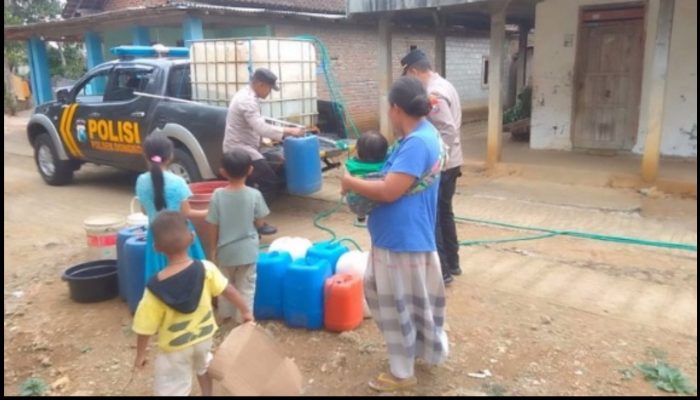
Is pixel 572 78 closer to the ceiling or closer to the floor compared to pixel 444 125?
closer to the ceiling

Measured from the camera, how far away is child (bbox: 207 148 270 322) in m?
3.52

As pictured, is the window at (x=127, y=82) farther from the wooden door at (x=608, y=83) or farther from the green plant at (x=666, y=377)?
the wooden door at (x=608, y=83)

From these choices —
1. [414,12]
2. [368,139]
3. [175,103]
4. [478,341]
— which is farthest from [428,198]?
[414,12]

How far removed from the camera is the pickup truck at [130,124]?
6.45 m

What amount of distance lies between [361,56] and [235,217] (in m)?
12.8

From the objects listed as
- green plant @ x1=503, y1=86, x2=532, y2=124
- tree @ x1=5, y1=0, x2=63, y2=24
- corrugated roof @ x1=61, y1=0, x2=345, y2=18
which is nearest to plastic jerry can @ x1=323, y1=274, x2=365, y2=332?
green plant @ x1=503, y1=86, x2=532, y2=124

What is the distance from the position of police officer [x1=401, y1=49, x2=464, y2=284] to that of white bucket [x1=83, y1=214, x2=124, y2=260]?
268 centimetres

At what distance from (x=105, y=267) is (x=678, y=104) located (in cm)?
864

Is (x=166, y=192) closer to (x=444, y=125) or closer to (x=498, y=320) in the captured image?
(x=444, y=125)

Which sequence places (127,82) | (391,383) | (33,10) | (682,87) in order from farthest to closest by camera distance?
(33,10) → (682,87) → (127,82) → (391,383)

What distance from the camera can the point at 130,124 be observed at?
23.5ft

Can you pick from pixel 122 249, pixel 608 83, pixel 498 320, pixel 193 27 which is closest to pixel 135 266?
pixel 122 249

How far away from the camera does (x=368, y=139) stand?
10.3ft

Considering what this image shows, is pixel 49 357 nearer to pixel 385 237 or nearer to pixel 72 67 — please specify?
pixel 385 237
